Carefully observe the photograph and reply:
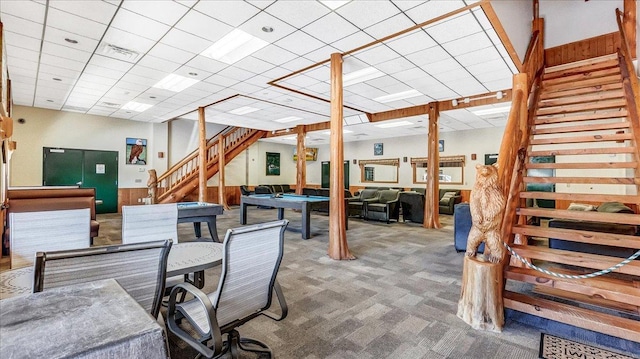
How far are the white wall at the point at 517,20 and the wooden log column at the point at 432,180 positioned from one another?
2.44m

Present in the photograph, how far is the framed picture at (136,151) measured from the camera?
10.1m

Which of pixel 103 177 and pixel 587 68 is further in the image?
pixel 103 177

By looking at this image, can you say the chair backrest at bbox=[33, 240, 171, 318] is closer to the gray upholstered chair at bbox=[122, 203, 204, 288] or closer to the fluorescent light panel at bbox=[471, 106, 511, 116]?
the gray upholstered chair at bbox=[122, 203, 204, 288]

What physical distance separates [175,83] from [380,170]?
29.2 ft

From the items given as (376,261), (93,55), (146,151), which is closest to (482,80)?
(376,261)

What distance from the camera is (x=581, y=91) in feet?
14.9

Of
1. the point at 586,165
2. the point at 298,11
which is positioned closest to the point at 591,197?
the point at 586,165

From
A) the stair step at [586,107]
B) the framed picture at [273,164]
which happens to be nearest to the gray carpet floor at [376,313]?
the stair step at [586,107]

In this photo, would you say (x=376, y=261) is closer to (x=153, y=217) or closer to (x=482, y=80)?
(x=153, y=217)

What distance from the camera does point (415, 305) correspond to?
298cm

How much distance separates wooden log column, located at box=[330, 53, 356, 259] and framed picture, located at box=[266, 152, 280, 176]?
9910mm

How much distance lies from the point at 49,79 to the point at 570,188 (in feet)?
43.0

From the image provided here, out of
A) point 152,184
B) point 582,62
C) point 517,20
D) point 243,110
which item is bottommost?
point 152,184

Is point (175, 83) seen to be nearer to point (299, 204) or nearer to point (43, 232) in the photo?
point (299, 204)
